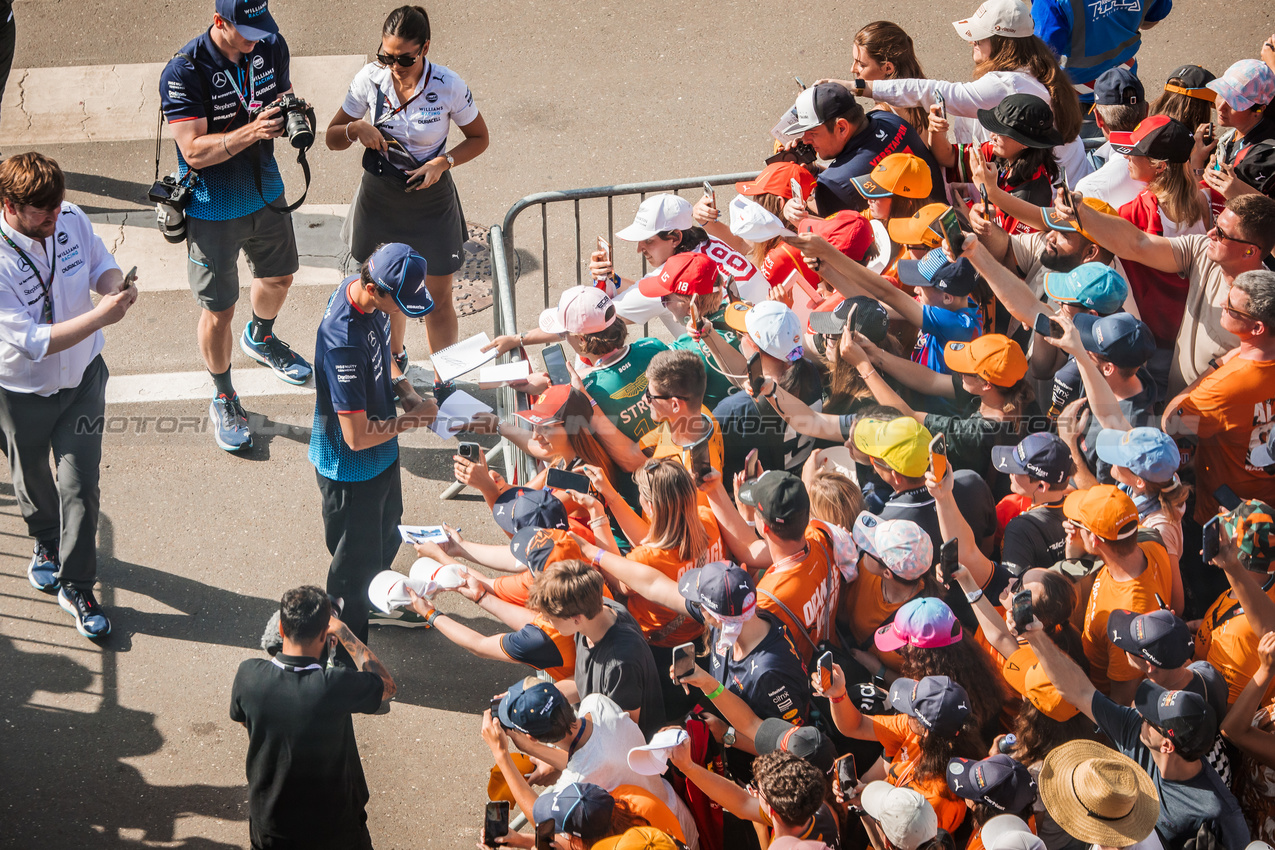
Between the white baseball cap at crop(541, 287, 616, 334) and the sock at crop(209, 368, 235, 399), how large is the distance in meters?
2.52

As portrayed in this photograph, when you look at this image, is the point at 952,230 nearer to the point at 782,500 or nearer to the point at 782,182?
the point at 782,182

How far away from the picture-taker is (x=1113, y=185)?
542cm

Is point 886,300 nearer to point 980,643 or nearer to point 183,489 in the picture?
point 980,643

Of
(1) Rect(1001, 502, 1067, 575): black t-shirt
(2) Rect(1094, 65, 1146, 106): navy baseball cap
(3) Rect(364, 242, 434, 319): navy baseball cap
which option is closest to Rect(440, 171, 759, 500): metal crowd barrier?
(3) Rect(364, 242, 434, 319): navy baseball cap

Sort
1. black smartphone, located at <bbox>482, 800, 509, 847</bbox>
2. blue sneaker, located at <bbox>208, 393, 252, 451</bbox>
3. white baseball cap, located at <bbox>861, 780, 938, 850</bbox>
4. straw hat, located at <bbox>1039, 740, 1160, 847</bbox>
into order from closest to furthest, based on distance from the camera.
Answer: straw hat, located at <bbox>1039, 740, 1160, 847</bbox> < white baseball cap, located at <bbox>861, 780, 938, 850</bbox> < black smartphone, located at <bbox>482, 800, 509, 847</bbox> < blue sneaker, located at <bbox>208, 393, 252, 451</bbox>

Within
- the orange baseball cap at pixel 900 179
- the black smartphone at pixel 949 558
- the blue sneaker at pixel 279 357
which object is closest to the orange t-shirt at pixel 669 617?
the black smartphone at pixel 949 558

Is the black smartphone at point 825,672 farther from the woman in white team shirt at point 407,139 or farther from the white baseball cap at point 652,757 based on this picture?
the woman in white team shirt at point 407,139

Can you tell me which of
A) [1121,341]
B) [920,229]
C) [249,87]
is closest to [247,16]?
[249,87]

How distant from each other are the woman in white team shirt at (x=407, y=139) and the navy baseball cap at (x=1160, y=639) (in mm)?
4198

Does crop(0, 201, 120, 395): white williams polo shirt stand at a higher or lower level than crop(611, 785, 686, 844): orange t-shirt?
higher

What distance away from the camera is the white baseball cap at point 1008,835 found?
3160 mm

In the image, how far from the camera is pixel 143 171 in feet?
27.0

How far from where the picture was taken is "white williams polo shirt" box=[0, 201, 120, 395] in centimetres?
477

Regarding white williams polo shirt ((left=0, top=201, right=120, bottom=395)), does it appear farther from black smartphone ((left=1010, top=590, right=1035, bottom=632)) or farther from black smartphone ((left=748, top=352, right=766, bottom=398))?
black smartphone ((left=1010, top=590, right=1035, bottom=632))
